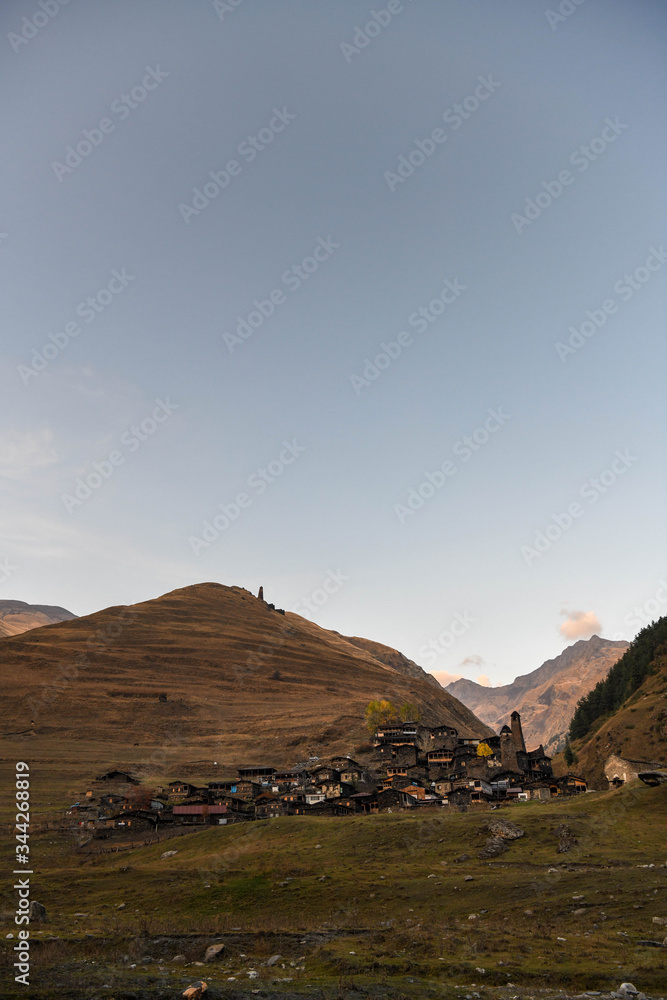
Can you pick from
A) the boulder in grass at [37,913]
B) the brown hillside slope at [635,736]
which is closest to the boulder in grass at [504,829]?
the boulder in grass at [37,913]

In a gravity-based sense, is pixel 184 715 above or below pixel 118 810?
above

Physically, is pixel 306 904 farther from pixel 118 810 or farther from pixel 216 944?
pixel 118 810

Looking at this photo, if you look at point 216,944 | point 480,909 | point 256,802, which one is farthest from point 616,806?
point 256,802

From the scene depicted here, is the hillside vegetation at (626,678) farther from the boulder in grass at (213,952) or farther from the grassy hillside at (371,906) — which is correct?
the boulder in grass at (213,952)

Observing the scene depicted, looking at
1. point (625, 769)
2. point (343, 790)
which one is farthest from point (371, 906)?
point (343, 790)

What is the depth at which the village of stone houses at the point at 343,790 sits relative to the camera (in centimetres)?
9375

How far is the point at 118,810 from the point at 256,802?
862 inches

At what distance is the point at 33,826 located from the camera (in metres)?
87.1

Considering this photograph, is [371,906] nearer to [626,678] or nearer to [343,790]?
[343,790]

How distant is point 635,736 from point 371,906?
273 ft

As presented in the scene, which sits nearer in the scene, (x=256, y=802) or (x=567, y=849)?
(x=567, y=849)

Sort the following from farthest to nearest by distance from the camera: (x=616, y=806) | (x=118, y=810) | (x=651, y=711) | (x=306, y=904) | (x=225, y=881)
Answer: (x=651, y=711) → (x=118, y=810) → (x=616, y=806) → (x=225, y=881) → (x=306, y=904)

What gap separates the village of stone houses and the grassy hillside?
16.0 m

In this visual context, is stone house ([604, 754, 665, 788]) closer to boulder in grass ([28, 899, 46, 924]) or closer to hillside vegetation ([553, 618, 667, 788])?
hillside vegetation ([553, 618, 667, 788])
